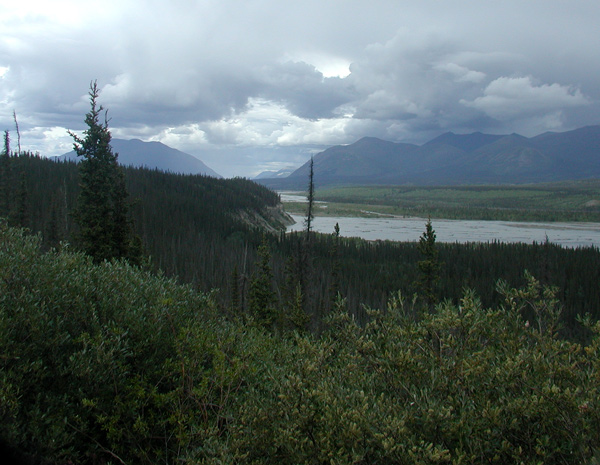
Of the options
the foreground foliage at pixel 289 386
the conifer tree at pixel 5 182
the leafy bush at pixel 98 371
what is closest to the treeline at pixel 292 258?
the conifer tree at pixel 5 182

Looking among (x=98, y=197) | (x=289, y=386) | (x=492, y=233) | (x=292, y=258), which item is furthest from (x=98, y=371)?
(x=492, y=233)

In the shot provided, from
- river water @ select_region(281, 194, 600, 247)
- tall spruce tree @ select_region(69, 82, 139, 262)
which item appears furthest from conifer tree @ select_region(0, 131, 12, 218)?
river water @ select_region(281, 194, 600, 247)

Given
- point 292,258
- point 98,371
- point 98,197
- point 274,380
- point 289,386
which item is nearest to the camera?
point 289,386

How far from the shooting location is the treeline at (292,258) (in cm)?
6438

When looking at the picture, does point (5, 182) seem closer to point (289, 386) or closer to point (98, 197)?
point (98, 197)

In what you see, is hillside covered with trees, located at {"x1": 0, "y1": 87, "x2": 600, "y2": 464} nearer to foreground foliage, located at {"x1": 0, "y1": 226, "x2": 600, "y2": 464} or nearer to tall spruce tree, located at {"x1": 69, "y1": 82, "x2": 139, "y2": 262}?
foreground foliage, located at {"x1": 0, "y1": 226, "x2": 600, "y2": 464}

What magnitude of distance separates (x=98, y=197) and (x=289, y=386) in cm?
2534

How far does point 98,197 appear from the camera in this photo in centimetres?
2873

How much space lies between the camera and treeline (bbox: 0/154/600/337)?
64.4 metres

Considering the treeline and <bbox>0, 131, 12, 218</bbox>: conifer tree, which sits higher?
<bbox>0, 131, 12, 218</bbox>: conifer tree

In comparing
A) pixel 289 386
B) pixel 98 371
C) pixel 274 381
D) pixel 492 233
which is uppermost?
pixel 289 386

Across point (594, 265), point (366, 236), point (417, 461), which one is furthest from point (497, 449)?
point (366, 236)

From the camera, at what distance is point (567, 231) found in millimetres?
167500

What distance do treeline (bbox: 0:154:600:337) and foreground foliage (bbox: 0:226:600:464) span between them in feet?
130
